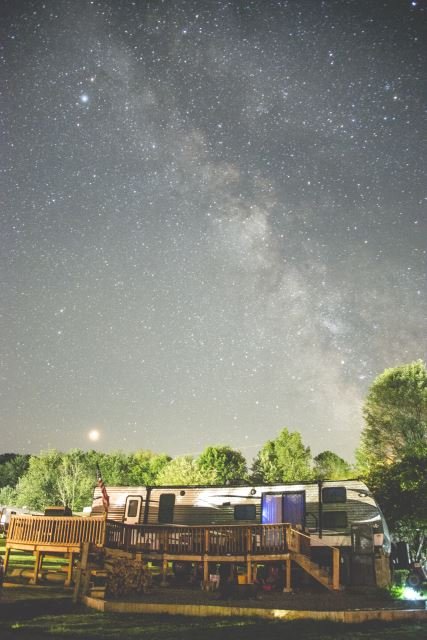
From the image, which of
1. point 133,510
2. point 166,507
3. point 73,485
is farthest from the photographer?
point 73,485

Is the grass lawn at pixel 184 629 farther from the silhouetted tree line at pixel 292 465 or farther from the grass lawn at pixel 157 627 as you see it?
the silhouetted tree line at pixel 292 465

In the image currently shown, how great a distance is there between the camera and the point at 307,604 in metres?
12.4

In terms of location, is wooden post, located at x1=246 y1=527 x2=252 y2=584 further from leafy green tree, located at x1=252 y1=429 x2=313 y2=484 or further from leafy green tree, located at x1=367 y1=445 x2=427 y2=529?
leafy green tree, located at x1=252 y1=429 x2=313 y2=484

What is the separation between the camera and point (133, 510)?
Result: 1000 inches

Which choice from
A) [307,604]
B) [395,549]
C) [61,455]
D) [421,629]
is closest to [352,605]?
[307,604]

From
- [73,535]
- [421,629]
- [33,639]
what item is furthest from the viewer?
[73,535]

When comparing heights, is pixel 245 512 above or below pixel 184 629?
above

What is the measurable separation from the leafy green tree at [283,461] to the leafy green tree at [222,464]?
2.95 meters

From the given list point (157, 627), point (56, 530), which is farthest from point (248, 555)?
point (157, 627)

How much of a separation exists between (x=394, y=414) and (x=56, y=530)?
1279 inches

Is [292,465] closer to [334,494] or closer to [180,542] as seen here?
[334,494]

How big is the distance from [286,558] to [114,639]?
10018mm

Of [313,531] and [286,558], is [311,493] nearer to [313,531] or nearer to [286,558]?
[313,531]

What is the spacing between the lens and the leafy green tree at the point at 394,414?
40.2m
